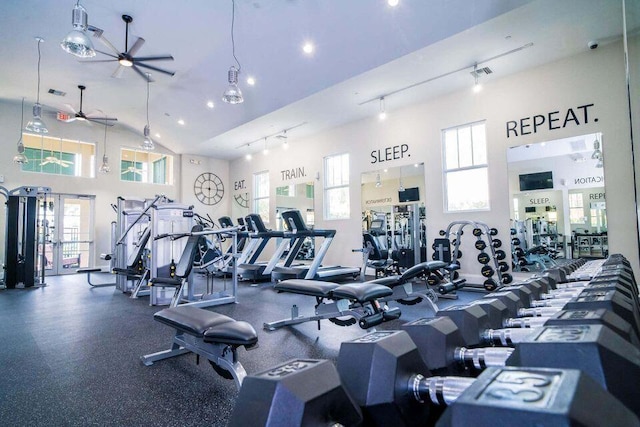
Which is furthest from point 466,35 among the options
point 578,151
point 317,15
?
point 578,151

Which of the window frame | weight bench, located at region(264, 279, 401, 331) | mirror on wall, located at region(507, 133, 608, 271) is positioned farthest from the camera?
the window frame

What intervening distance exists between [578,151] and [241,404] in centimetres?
570

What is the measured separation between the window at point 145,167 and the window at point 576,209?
384 inches

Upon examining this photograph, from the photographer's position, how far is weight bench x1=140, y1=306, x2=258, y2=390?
154cm

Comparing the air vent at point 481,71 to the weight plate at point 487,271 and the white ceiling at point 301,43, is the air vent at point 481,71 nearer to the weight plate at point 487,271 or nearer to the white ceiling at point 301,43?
the white ceiling at point 301,43

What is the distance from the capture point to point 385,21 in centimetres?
414

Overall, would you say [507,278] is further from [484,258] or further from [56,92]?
[56,92]

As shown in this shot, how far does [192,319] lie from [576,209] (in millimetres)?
5287

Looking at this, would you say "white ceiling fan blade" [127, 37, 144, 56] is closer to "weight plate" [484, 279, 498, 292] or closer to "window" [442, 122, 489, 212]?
"window" [442, 122, 489, 212]

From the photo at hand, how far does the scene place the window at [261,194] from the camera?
9.48 m

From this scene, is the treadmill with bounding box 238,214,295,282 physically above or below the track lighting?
below

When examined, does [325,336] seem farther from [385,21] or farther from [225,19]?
[225,19]

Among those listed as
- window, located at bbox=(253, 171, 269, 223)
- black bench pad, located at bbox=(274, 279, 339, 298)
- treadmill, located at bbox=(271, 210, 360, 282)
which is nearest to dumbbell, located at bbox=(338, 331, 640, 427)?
black bench pad, located at bbox=(274, 279, 339, 298)

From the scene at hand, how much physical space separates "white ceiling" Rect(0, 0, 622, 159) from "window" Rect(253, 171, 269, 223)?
8.27ft
